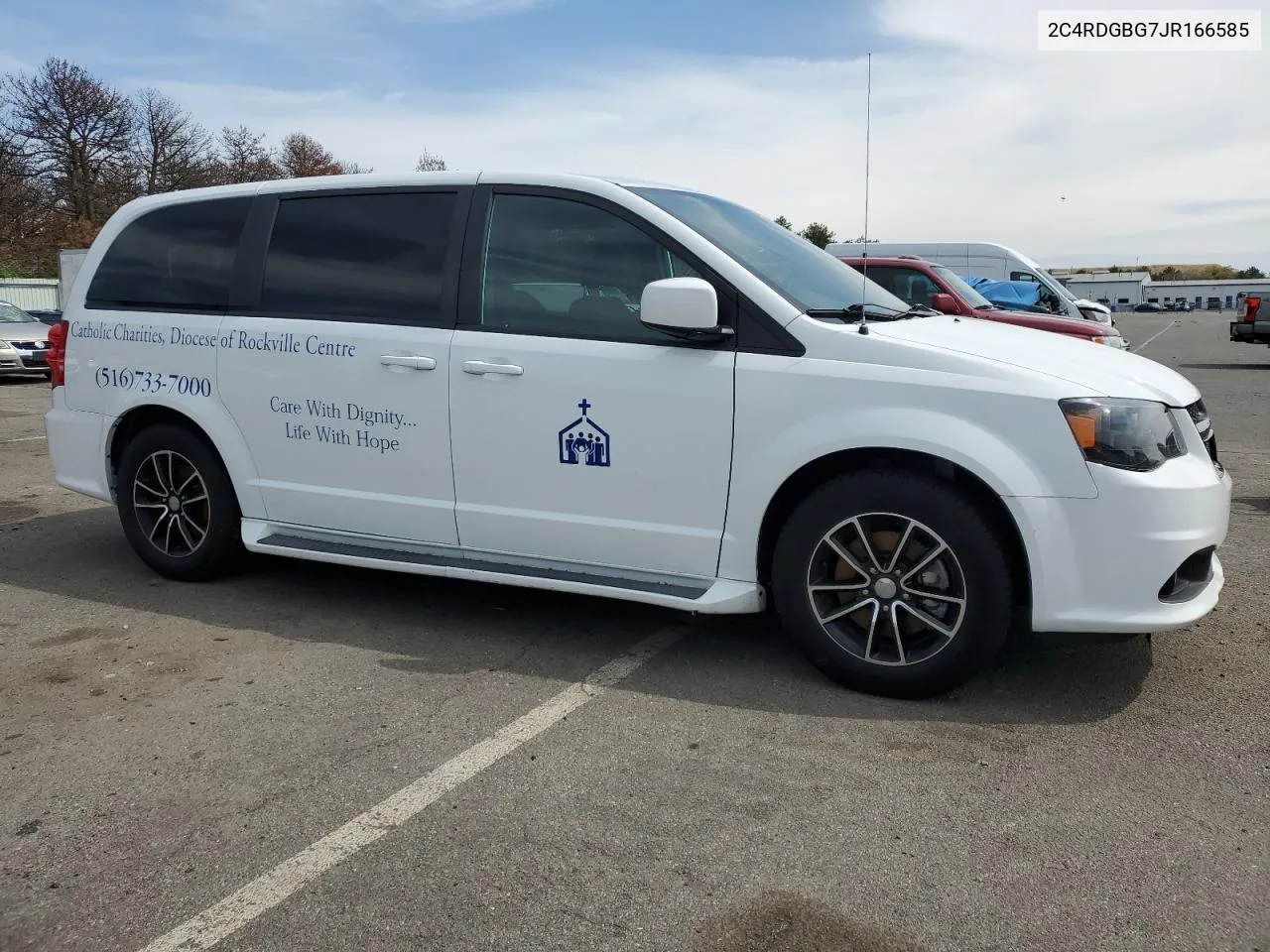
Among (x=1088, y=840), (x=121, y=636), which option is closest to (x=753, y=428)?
(x=1088, y=840)

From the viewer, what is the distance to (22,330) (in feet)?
Answer: 61.6

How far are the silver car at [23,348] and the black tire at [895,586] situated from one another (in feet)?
57.8

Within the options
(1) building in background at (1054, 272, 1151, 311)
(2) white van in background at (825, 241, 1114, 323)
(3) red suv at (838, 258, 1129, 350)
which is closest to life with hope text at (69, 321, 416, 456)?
(3) red suv at (838, 258, 1129, 350)

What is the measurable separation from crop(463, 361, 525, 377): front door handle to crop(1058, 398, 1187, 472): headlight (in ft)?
6.65

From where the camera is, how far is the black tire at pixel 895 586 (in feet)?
12.1

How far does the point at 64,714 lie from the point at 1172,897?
11.7 ft

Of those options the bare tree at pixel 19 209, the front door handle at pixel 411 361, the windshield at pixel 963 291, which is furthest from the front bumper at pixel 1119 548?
the bare tree at pixel 19 209

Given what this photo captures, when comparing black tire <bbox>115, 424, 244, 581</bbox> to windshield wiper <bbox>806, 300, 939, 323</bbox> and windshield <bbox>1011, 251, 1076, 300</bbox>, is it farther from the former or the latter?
windshield <bbox>1011, 251, 1076, 300</bbox>

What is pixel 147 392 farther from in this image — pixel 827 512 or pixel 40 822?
pixel 827 512

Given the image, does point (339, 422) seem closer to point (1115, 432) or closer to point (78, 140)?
point (1115, 432)

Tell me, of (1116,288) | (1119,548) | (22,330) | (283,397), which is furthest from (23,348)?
(1116,288)

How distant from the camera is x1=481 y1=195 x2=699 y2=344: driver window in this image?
Result: 425 cm

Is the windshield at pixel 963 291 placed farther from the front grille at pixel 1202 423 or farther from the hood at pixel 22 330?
the hood at pixel 22 330

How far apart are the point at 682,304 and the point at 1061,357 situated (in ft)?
4.59
